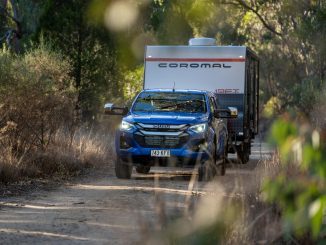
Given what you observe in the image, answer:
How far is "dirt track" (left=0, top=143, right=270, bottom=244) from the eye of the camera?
7.28 meters

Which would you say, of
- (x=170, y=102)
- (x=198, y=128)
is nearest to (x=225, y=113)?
(x=170, y=102)

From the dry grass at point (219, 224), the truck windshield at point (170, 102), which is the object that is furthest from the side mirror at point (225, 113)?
the dry grass at point (219, 224)

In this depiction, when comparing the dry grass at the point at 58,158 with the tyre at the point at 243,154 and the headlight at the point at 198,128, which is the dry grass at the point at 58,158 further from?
the tyre at the point at 243,154

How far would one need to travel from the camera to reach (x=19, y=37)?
32.8 m

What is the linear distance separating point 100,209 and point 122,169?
16.5 feet

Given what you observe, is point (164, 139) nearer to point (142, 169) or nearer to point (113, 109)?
point (113, 109)

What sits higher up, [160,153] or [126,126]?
[126,126]

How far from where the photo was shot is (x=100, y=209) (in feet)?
35.7

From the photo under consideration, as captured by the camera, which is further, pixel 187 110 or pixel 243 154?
pixel 243 154

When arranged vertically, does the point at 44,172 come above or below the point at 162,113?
below

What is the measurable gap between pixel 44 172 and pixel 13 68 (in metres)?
2.18

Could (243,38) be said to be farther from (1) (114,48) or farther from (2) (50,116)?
(2) (50,116)

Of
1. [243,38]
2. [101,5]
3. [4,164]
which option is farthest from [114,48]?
[243,38]

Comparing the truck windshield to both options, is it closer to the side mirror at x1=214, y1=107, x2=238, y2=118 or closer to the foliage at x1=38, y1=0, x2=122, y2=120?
the side mirror at x1=214, y1=107, x2=238, y2=118
